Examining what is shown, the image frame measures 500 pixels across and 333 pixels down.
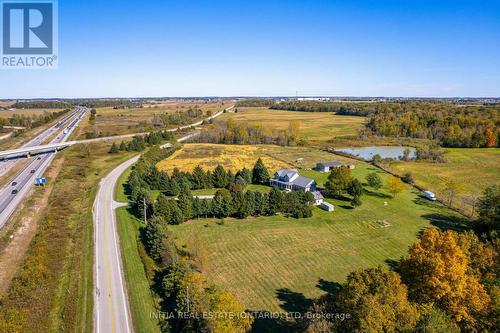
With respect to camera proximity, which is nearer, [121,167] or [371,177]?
[371,177]

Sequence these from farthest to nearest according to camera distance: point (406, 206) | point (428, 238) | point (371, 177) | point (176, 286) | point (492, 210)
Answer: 1. point (371, 177)
2. point (406, 206)
3. point (492, 210)
4. point (176, 286)
5. point (428, 238)

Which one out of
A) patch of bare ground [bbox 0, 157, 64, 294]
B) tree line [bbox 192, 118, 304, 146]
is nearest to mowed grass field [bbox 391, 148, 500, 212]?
tree line [bbox 192, 118, 304, 146]

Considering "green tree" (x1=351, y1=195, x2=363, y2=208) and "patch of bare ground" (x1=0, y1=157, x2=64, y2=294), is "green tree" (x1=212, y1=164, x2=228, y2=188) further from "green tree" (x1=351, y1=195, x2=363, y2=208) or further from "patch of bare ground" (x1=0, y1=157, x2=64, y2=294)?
"patch of bare ground" (x1=0, y1=157, x2=64, y2=294)

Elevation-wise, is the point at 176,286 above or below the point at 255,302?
above

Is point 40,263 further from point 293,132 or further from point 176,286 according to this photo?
point 293,132

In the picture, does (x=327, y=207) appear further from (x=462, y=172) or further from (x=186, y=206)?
(x=462, y=172)

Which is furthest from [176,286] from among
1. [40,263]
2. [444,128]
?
[444,128]
